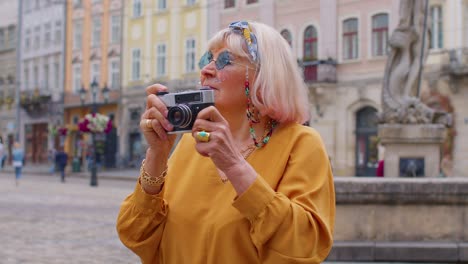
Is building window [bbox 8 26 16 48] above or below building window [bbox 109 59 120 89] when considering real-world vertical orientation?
above

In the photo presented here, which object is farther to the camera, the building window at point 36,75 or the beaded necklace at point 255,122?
the building window at point 36,75

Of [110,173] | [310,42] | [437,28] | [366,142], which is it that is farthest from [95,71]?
[437,28]

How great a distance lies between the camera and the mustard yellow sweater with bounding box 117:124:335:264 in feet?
7.22

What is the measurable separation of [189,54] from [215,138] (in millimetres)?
38663

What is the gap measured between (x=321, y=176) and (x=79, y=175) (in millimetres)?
38605

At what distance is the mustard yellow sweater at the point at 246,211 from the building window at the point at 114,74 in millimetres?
43864

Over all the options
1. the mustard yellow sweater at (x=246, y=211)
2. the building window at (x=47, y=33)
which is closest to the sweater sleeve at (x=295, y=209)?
the mustard yellow sweater at (x=246, y=211)

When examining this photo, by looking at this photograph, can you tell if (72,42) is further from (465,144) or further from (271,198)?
(271,198)

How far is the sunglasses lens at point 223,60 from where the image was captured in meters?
2.42

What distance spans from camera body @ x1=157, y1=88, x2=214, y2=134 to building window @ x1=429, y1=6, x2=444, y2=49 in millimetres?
28358

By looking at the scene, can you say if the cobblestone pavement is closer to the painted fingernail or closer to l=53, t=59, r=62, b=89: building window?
the painted fingernail

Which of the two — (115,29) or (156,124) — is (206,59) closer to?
(156,124)

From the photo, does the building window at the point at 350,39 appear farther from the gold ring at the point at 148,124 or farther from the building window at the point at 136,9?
the gold ring at the point at 148,124

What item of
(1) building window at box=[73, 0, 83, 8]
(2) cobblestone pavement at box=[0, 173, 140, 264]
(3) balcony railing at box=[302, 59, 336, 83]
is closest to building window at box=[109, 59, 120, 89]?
(1) building window at box=[73, 0, 83, 8]
